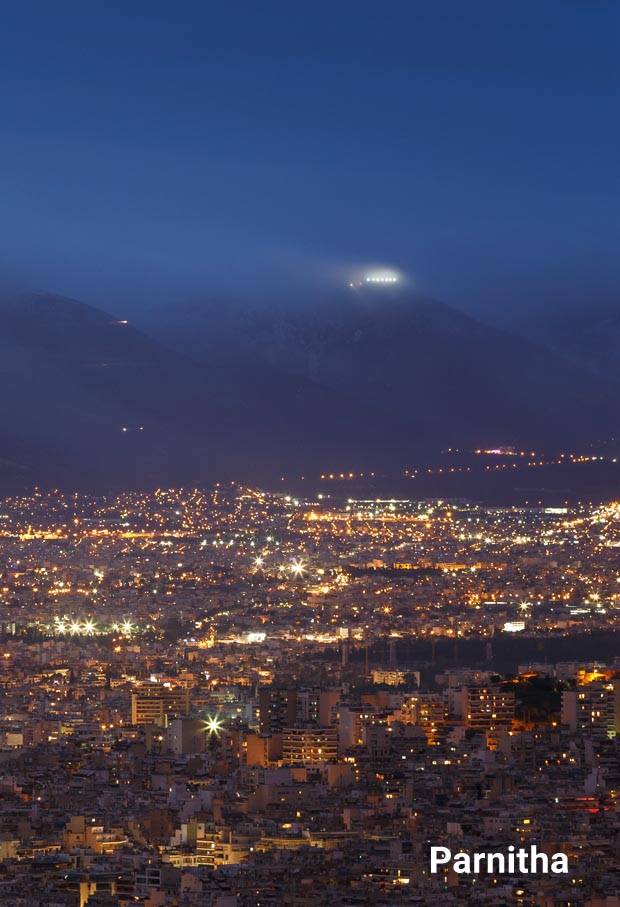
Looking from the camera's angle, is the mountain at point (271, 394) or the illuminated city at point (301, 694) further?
the mountain at point (271, 394)

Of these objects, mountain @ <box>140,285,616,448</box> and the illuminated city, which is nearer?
the illuminated city

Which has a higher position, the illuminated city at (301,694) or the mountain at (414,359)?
the mountain at (414,359)

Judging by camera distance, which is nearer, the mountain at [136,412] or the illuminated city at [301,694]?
the illuminated city at [301,694]

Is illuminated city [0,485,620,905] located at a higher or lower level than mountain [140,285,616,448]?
lower

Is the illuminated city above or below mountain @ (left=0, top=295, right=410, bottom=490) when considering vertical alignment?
below

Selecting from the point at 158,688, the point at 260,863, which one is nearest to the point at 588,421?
the point at 158,688

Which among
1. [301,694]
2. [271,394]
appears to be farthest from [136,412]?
[301,694]

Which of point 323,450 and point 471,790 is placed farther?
point 323,450

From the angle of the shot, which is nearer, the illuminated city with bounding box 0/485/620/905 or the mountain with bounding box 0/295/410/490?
the illuminated city with bounding box 0/485/620/905

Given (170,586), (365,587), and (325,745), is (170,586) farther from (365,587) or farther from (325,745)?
(325,745)

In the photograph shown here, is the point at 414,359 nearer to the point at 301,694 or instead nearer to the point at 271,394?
the point at 271,394

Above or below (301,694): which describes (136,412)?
above
